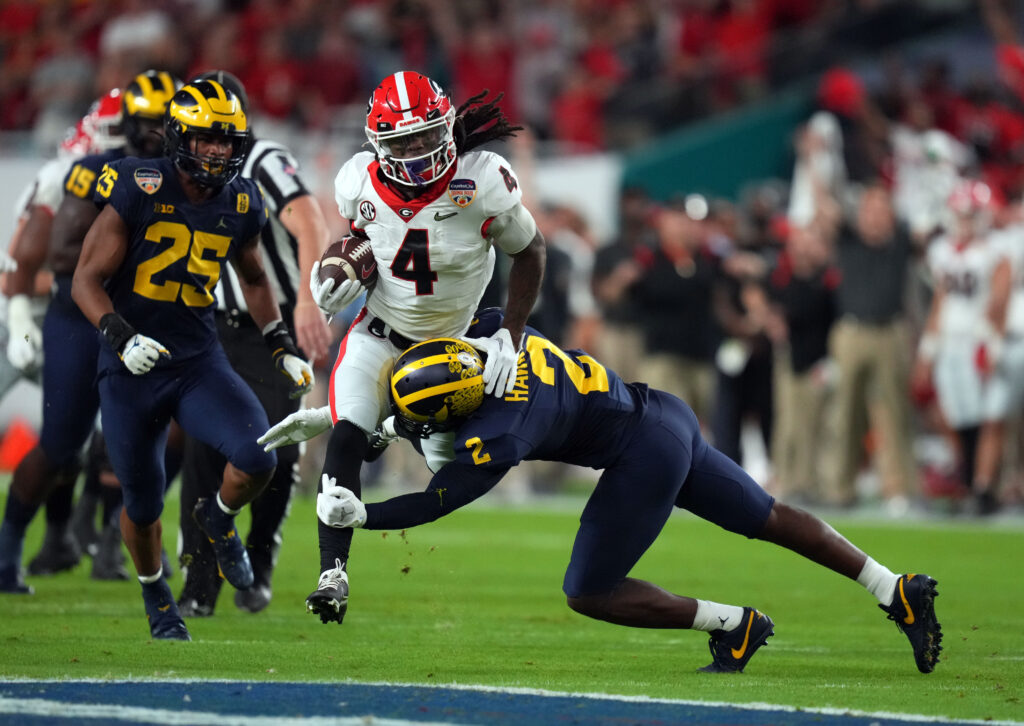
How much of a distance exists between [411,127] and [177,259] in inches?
43.3

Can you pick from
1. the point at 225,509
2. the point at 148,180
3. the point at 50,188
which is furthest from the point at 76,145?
the point at 225,509

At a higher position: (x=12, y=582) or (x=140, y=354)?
(x=140, y=354)

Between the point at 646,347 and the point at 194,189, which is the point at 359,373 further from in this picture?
the point at 646,347

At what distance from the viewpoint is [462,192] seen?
540 cm

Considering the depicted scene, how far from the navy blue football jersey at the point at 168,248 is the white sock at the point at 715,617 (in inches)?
79.4

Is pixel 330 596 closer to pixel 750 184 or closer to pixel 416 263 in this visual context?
pixel 416 263

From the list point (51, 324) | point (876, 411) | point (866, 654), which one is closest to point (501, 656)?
point (866, 654)

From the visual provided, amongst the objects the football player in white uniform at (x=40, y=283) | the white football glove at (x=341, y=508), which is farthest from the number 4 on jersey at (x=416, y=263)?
the football player in white uniform at (x=40, y=283)

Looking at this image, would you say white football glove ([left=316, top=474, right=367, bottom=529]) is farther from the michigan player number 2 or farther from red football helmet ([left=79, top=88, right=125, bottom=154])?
red football helmet ([left=79, top=88, right=125, bottom=154])

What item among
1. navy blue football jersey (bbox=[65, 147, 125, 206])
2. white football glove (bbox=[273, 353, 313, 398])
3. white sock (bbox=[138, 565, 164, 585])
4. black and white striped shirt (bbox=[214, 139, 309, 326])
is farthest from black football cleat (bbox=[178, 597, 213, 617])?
navy blue football jersey (bbox=[65, 147, 125, 206])

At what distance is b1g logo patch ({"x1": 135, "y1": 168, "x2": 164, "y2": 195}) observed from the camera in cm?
565

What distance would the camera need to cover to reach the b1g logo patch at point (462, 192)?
540cm

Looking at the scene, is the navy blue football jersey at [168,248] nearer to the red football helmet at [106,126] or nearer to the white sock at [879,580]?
the red football helmet at [106,126]

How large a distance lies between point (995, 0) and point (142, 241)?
12606 millimetres
